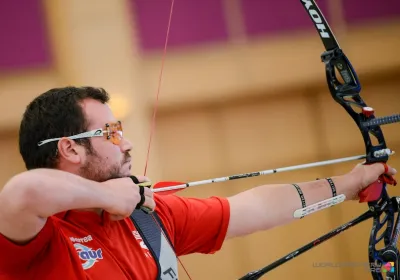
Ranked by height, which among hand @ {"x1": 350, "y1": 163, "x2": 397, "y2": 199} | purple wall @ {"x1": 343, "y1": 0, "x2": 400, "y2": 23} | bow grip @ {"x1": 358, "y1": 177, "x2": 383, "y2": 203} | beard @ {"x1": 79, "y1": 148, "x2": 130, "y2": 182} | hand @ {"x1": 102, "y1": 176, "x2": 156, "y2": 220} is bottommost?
bow grip @ {"x1": 358, "y1": 177, "x2": 383, "y2": 203}

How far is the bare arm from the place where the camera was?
109 centimetres

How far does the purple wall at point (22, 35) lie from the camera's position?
9.75 ft

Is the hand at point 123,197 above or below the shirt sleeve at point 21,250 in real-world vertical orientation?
above

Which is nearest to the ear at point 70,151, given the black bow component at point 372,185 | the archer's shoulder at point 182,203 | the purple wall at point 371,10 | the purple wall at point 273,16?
the archer's shoulder at point 182,203

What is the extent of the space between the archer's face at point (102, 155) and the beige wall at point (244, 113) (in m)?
1.42

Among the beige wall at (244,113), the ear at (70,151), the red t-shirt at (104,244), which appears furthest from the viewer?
the beige wall at (244,113)

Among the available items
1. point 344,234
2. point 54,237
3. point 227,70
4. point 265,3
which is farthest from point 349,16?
point 54,237

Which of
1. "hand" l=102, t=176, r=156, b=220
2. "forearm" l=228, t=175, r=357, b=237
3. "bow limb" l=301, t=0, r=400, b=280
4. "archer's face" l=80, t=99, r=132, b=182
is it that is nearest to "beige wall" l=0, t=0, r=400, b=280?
"bow limb" l=301, t=0, r=400, b=280

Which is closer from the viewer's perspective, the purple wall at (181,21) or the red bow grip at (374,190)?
the red bow grip at (374,190)

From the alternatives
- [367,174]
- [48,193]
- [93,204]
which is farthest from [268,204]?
[48,193]

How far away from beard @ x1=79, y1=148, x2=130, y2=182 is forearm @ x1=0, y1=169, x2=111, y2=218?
0.22m

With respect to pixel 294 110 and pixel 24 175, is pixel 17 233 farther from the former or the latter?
pixel 294 110

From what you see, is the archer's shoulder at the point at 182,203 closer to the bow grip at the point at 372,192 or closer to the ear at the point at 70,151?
the ear at the point at 70,151

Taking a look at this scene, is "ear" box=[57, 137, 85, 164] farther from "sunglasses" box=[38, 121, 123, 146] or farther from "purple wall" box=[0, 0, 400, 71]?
"purple wall" box=[0, 0, 400, 71]
